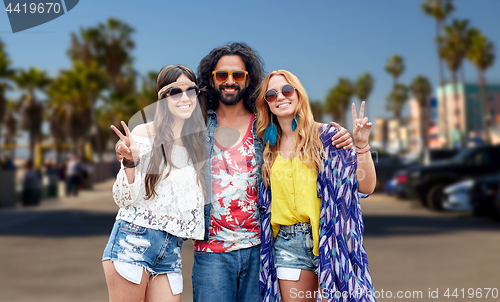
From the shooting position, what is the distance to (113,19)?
37875 millimetres

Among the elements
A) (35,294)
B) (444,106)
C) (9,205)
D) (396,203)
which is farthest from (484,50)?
(35,294)

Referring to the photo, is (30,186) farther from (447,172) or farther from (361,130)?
(361,130)

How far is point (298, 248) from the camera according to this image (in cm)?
237

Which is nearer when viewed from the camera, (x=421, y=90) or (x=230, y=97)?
(x=230, y=97)

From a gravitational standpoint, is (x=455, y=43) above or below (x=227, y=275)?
above

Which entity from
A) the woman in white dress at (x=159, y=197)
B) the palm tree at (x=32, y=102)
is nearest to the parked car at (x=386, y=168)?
the woman in white dress at (x=159, y=197)

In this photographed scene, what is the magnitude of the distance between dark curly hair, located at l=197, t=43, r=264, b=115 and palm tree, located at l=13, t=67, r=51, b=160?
2992cm

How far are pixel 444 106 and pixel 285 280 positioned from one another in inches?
881

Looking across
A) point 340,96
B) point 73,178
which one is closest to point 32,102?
point 73,178

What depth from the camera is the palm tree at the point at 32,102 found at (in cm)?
3162

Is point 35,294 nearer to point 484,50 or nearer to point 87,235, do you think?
point 87,235

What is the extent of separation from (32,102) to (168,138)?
3395cm

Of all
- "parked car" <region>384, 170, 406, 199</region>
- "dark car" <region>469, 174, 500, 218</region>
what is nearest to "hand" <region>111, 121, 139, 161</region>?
"dark car" <region>469, 174, 500, 218</region>

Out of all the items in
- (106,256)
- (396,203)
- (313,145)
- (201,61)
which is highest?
(201,61)
